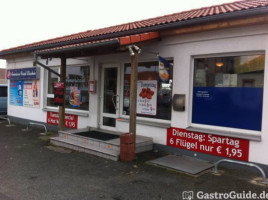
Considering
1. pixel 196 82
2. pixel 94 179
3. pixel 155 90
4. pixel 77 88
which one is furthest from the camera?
pixel 77 88

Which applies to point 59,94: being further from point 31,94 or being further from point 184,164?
point 184,164

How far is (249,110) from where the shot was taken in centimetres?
511

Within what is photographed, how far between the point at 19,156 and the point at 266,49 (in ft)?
19.5

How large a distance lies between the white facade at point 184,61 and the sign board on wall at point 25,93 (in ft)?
9.84

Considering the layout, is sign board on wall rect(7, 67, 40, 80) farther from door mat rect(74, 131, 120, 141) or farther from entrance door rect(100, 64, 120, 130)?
door mat rect(74, 131, 120, 141)

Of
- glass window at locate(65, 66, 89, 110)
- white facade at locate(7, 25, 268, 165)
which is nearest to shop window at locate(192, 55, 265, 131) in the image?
white facade at locate(7, 25, 268, 165)

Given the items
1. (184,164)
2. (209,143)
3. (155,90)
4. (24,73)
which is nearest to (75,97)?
(24,73)

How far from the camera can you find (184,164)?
5.32 m

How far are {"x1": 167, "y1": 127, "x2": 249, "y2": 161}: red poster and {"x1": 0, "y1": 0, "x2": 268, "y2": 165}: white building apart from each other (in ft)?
0.07

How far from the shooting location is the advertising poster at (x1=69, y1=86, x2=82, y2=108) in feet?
29.3

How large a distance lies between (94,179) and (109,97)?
3.68 metres

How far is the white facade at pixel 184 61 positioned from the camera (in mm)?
4910

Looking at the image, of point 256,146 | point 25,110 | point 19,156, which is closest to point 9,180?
point 19,156

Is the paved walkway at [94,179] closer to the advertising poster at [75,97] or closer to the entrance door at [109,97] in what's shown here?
the entrance door at [109,97]
